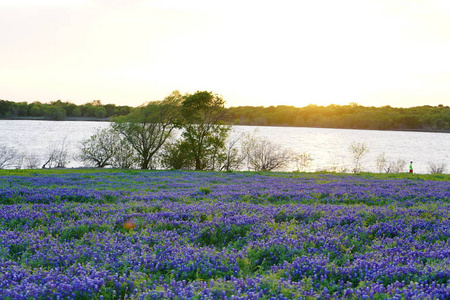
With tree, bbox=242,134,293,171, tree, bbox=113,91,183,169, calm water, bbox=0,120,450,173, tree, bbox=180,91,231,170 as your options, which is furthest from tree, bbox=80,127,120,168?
tree, bbox=242,134,293,171

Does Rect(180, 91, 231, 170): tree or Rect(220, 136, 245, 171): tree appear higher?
Rect(180, 91, 231, 170): tree

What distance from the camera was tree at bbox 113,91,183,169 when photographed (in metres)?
51.8

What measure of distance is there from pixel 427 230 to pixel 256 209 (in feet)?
13.4

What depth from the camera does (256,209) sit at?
9234 millimetres

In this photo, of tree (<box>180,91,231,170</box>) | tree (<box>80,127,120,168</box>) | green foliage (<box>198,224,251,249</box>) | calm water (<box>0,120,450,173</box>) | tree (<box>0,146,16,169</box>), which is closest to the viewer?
green foliage (<box>198,224,251,249</box>)

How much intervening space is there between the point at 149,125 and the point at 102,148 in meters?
8.48

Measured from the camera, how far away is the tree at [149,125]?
170 ft

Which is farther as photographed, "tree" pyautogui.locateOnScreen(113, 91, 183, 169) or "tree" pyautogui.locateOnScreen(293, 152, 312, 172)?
"tree" pyautogui.locateOnScreen(293, 152, 312, 172)

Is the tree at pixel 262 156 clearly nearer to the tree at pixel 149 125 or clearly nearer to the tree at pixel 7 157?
the tree at pixel 149 125

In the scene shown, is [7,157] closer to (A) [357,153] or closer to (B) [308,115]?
(A) [357,153]

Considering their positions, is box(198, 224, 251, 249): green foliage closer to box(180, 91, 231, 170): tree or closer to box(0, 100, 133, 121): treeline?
box(180, 91, 231, 170): tree

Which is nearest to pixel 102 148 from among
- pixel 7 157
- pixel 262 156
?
pixel 7 157

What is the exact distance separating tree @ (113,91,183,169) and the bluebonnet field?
43157 millimetres

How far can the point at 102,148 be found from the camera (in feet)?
173
